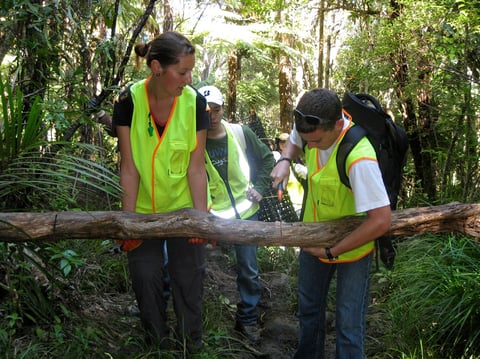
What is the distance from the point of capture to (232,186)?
4.48 m

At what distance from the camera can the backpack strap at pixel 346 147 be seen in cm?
270

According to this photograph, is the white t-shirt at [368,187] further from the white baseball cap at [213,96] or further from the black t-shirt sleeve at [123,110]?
the white baseball cap at [213,96]

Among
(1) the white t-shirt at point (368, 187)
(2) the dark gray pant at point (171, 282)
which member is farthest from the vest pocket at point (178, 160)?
(1) the white t-shirt at point (368, 187)

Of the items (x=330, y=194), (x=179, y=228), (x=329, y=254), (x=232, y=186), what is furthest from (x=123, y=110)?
(x=232, y=186)

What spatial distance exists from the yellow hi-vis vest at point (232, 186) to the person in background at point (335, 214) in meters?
1.11

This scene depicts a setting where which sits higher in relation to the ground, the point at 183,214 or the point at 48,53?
the point at 48,53

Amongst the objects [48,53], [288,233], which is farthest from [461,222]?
[48,53]

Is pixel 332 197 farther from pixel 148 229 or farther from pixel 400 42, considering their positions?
pixel 400 42

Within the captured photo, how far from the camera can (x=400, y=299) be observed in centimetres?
421

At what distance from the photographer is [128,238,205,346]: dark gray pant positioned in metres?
3.12

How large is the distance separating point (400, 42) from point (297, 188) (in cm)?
254

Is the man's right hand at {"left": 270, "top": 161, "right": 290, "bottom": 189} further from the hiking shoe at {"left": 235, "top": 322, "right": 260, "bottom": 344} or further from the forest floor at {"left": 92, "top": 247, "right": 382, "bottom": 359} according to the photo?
the hiking shoe at {"left": 235, "top": 322, "right": 260, "bottom": 344}

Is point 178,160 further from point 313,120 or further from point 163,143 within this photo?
point 313,120

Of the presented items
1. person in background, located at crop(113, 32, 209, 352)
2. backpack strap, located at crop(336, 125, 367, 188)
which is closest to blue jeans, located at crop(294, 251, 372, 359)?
backpack strap, located at crop(336, 125, 367, 188)
